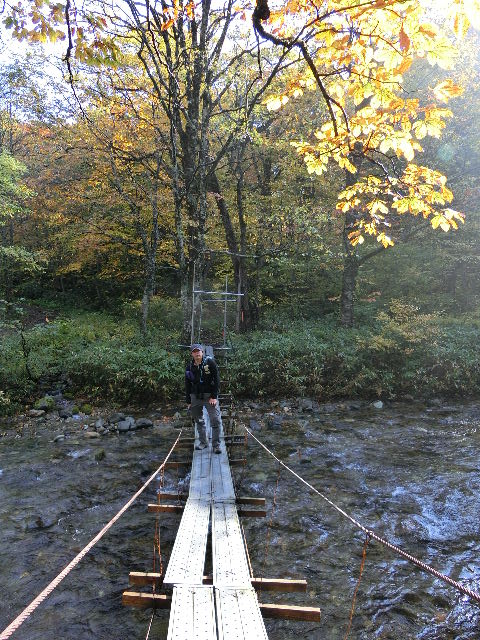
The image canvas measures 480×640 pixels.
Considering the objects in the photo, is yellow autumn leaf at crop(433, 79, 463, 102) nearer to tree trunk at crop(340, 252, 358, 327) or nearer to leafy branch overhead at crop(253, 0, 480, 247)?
leafy branch overhead at crop(253, 0, 480, 247)

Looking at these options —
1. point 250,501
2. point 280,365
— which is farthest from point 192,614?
point 280,365

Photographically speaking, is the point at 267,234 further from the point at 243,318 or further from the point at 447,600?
the point at 447,600

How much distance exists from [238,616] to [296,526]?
2839 mm

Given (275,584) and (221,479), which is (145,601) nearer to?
(275,584)

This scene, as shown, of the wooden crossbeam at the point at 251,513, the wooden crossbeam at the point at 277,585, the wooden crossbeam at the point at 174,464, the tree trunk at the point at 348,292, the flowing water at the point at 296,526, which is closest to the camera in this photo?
the wooden crossbeam at the point at 277,585

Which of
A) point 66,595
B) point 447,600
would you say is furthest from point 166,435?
point 447,600

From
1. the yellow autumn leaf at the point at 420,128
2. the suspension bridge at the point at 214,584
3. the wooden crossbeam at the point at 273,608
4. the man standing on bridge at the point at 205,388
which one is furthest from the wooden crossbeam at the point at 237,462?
the yellow autumn leaf at the point at 420,128

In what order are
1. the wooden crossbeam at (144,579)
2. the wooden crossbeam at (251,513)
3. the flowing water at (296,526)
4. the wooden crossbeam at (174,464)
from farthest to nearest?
the wooden crossbeam at (174,464) → the wooden crossbeam at (251,513) → the flowing water at (296,526) → the wooden crossbeam at (144,579)

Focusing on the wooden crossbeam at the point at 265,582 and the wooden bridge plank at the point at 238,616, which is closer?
the wooden bridge plank at the point at 238,616

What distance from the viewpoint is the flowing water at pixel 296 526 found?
4156 millimetres

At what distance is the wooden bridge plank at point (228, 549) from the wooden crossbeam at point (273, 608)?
298 millimetres

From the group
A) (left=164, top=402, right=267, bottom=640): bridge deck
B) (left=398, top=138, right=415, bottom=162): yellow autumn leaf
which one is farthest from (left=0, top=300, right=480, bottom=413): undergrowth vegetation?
(left=398, top=138, right=415, bottom=162): yellow autumn leaf

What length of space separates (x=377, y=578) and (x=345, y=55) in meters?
5.47

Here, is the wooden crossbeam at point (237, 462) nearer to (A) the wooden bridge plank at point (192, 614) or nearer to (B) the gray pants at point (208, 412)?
(B) the gray pants at point (208, 412)
